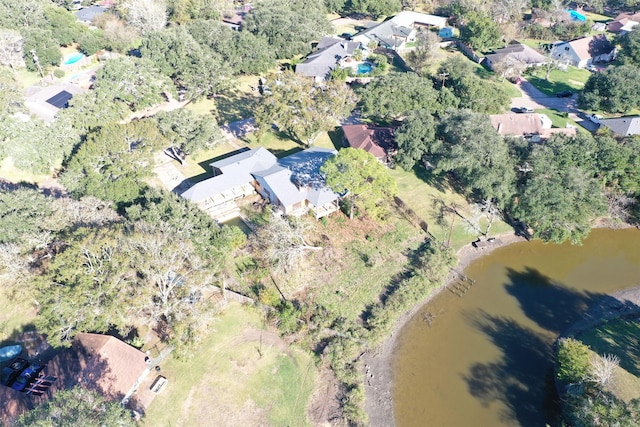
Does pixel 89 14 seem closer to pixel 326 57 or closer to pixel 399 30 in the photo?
pixel 326 57

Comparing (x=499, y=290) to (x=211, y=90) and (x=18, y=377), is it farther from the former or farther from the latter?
(x=211, y=90)

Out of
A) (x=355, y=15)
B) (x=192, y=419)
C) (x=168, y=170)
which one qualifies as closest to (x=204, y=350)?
(x=192, y=419)

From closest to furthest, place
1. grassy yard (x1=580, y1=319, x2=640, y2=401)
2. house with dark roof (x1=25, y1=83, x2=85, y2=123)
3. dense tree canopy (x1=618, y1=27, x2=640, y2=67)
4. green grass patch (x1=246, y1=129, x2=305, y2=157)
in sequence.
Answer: grassy yard (x1=580, y1=319, x2=640, y2=401) → green grass patch (x1=246, y1=129, x2=305, y2=157) → house with dark roof (x1=25, y1=83, x2=85, y2=123) → dense tree canopy (x1=618, y1=27, x2=640, y2=67)

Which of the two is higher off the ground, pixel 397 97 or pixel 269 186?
pixel 397 97

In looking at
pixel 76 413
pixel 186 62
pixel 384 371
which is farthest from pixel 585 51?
pixel 76 413

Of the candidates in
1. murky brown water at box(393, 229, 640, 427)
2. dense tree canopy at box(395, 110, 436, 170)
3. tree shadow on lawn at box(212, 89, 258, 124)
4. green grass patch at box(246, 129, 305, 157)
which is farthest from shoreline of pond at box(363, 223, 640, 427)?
tree shadow on lawn at box(212, 89, 258, 124)

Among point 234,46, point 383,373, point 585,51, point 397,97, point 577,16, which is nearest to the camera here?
point 383,373

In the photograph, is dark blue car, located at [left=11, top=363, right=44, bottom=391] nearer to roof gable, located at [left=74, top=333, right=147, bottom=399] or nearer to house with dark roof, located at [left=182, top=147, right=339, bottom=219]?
roof gable, located at [left=74, top=333, right=147, bottom=399]
